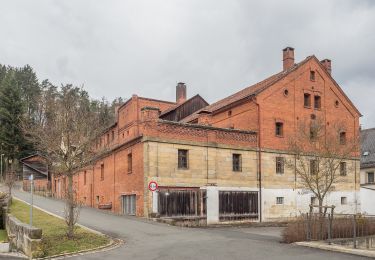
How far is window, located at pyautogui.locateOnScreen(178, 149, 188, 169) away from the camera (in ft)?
97.9

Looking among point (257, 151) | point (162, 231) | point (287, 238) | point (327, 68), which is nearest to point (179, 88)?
point (327, 68)

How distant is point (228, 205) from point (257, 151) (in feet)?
17.4

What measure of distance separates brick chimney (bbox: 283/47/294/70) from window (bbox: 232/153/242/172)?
437 inches

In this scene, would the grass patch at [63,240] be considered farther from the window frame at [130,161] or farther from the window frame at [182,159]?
the window frame at [130,161]

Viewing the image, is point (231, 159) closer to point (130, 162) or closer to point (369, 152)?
point (130, 162)

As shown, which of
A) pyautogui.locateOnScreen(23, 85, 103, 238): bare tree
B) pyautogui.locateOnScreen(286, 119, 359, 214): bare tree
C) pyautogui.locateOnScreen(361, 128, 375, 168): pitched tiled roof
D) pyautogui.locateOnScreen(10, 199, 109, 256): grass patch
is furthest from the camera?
pyautogui.locateOnScreen(361, 128, 375, 168): pitched tiled roof

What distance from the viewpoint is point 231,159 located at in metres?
32.1

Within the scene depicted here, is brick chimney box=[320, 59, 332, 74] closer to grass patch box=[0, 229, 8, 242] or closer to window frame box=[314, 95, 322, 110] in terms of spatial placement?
window frame box=[314, 95, 322, 110]

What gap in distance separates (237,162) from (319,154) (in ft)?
22.2

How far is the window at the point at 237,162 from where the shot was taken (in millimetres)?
32531

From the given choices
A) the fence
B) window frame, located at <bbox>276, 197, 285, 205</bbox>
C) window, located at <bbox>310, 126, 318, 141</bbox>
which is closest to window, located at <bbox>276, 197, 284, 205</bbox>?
window frame, located at <bbox>276, 197, 285, 205</bbox>

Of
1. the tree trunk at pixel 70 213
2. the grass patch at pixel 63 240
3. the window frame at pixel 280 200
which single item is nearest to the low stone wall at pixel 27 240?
the grass patch at pixel 63 240

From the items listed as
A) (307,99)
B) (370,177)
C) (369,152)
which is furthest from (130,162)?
(369,152)

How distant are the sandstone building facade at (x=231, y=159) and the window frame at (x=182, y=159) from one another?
7 centimetres
